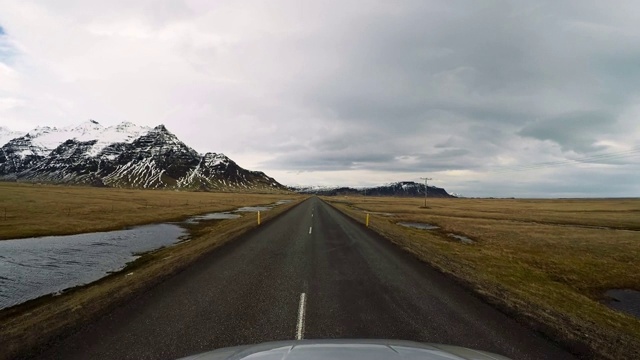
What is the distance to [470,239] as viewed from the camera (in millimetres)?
26625

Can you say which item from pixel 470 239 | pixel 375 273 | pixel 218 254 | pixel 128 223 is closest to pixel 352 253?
pixel 375 273

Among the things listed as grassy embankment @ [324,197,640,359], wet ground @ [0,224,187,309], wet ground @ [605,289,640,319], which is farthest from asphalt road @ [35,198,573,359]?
wet ground @ [605,289,640,319]

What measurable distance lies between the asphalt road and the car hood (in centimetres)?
224

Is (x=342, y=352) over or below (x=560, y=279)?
over

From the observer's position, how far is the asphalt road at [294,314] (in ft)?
18.9

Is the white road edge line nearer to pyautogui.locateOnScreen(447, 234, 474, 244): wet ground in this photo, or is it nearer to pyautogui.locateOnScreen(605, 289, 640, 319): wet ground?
→ pyautogui.locateOnScreen(605, 289, 640, 319): wet ground

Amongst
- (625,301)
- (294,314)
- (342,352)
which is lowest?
(625,301)

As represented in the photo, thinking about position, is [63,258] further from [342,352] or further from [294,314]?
[342,352]

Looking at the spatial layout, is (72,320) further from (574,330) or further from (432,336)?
(574,330)

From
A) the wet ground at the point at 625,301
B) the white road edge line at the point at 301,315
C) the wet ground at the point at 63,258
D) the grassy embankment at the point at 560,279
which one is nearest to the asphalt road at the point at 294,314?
the white road edge line at the point at 301,315

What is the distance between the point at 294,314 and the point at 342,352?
3.97 meters

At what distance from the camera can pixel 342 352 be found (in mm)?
3377

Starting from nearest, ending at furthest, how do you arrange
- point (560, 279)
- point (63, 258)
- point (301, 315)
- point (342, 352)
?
point (342, 352)
point (301, 315)
point (560, 279)
point (63, 258)

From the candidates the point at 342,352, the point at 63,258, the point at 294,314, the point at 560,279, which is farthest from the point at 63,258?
the point at 560,279
